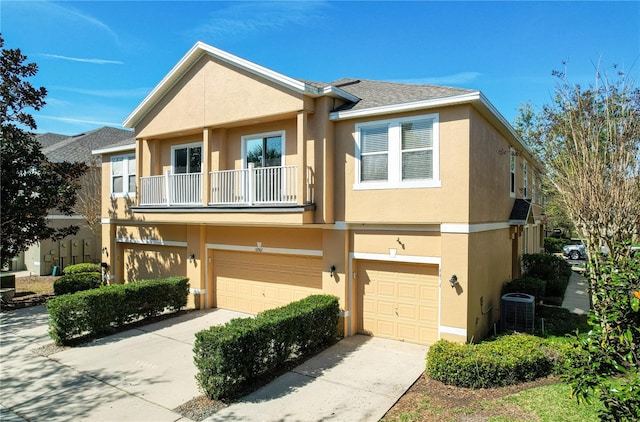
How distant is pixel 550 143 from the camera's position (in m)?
10.4

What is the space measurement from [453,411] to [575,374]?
2.38 m

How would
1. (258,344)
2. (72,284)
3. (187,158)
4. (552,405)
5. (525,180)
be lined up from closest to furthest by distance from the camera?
(552,405) → (258,344) → (187,158) → (72,284) → (525,180)

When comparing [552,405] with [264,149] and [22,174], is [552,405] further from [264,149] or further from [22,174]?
[22,174]

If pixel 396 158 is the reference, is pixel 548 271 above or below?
below

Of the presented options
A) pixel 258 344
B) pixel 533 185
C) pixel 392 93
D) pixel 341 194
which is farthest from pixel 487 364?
pixel 533 185

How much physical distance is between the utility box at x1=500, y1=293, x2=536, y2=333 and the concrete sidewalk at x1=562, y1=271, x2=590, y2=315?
11.2 ft

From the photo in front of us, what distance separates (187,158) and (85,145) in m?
15.8

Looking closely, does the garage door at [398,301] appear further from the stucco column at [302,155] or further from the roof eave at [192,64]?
the roof eave at [192,64]

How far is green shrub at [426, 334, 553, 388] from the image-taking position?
22.9 feet

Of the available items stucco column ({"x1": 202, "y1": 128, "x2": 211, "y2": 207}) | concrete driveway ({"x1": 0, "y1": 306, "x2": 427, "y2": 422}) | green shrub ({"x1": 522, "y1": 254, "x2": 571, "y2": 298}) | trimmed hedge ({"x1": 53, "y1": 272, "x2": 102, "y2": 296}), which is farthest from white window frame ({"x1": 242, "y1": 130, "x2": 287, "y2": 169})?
green shrub ({"x1": 522, "y1": 254, "x2": 571, "y2": 298})

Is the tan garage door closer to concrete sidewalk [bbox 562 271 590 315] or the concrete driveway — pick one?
the concrete driveway

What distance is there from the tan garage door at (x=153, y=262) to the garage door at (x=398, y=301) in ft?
24.9

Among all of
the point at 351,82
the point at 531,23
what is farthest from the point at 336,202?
the point at 531,23

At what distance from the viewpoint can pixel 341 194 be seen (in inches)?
400
